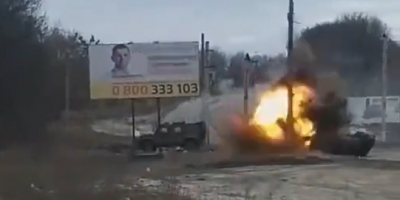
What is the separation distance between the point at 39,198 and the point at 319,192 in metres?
9.76

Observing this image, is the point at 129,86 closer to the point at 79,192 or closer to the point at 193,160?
the point at 193,160

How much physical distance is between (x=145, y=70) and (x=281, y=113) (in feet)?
27.0

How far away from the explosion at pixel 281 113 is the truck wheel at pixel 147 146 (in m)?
5.13

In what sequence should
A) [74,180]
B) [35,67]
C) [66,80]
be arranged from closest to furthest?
[74,180]
[35,67]
[66,80]

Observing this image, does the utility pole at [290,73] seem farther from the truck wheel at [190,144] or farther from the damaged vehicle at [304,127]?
the truck wheel at [190,144]

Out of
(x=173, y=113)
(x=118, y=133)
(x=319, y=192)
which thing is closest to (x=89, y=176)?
(x=319, y=192)

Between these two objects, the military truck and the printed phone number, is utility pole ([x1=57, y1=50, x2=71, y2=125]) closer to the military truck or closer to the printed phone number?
the printed phone number

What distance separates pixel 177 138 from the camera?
45.5 m

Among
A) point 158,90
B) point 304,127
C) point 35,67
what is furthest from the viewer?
point 158,90

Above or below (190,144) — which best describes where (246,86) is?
above

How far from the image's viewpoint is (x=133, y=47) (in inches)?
1935

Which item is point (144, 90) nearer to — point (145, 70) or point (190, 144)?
point (145, 70)

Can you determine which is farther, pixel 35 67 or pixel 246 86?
pixel 246 86

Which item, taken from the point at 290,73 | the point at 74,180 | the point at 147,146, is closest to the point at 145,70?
the point at 147,146
